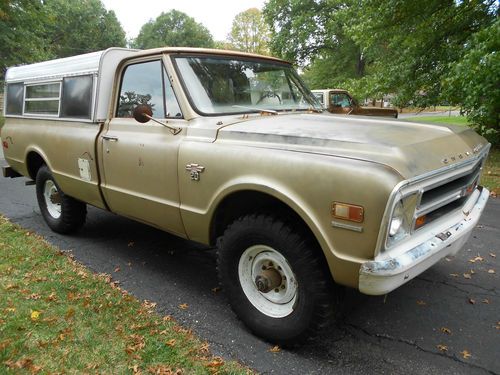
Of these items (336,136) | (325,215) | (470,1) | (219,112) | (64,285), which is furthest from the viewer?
(470,1)

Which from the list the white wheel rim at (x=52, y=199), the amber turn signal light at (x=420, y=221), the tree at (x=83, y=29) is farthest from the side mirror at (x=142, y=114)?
the tree at (x=83, y=29)

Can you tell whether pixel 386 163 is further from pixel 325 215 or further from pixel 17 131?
pixel 17 131

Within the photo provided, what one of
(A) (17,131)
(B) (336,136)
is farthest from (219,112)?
(A) (17,131)

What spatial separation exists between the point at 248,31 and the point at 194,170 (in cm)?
4567

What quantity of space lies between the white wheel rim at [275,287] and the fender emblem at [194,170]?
0.64 meters

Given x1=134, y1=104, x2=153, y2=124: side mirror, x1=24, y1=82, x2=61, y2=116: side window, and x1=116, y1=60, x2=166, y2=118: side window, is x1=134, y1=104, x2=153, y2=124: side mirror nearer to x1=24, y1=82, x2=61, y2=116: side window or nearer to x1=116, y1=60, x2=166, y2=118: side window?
x1=116, y1=60, x2=166, y2=118: side window

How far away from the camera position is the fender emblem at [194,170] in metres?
2.88

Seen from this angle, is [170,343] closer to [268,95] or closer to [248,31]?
[268,95]

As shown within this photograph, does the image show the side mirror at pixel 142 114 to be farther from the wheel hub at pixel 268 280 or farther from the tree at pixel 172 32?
the tree at pixel 172 32

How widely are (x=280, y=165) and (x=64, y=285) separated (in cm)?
238

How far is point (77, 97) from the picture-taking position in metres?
4.22

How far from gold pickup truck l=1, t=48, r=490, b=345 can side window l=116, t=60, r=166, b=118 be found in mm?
17

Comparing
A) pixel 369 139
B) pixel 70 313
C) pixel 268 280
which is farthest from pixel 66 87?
pixel 369 139

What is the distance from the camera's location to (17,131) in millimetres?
5250
